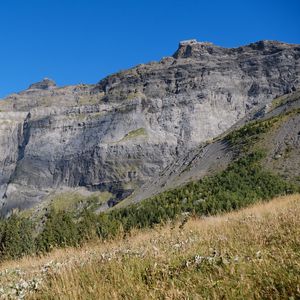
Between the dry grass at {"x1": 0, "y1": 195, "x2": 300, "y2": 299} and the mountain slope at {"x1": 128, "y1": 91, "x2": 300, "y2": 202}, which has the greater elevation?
the mountain slope at {"x1": 128, "y1": 91, "x2": 300, "y2": 202}

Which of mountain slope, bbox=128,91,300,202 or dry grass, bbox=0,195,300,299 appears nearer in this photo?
dry grass, bbox=0,195,300,299

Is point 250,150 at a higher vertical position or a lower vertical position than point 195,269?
higher

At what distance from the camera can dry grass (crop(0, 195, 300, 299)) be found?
16.6ft

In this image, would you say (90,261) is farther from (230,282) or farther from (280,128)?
(280,128)

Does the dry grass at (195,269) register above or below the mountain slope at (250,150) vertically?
below

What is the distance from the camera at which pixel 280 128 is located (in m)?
121

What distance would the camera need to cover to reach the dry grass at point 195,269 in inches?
199

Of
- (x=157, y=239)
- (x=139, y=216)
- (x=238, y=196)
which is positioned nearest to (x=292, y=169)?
(x=238, y=196)

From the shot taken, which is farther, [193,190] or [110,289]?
[193,190]

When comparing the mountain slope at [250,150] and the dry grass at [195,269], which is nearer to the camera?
the dry grass at [195,269]

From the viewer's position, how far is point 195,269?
6352 millimetres

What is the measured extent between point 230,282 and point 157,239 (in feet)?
16.3

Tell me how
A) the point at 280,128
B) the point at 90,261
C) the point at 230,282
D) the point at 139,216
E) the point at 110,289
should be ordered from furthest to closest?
the point at 280,128
the point at 139,216
the point at 90,261
the point at 110,289
the point at 230,282

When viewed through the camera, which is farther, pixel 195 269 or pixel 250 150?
pixel 250 150
